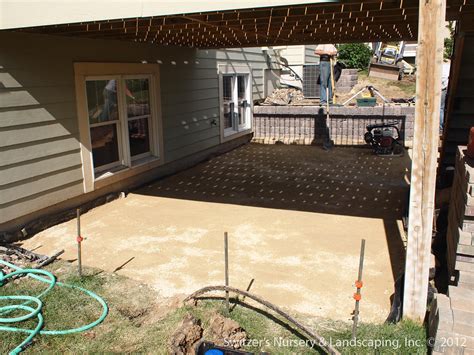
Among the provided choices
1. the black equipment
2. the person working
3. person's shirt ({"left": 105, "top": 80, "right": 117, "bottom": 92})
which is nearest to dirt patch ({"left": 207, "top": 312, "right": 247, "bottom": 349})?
person's shirt ({"left": 105, "top": 80, "right": 117, "bottom": 92})

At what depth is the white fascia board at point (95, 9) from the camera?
3533 millimetres

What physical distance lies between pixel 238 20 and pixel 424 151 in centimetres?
295

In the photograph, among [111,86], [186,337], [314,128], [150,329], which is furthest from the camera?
[314,128]

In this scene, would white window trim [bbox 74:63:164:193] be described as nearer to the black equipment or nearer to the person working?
the black equipment

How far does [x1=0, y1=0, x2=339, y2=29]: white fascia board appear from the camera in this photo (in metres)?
3.53

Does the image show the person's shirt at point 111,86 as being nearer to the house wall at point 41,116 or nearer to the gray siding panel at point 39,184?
the house wall at point 41,116

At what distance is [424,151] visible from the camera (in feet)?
9.89

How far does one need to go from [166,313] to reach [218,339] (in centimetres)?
69

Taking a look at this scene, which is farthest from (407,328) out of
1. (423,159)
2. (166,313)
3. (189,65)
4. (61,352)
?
(189,65)

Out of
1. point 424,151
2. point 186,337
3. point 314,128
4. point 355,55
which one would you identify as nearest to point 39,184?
point 186,337

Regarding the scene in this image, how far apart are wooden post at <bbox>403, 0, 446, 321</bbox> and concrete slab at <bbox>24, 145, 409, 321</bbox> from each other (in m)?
0.40

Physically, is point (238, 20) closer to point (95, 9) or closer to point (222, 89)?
point (95, 9)

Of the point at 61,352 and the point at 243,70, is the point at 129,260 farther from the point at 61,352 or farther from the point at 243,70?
the point at 243,70

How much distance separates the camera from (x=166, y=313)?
3463 millimetres
